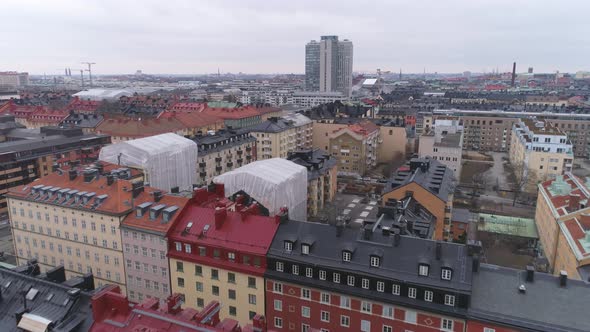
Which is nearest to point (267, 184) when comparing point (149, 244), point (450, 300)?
point (149, 244)

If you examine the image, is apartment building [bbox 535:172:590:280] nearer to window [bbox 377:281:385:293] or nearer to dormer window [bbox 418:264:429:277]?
dormer window [bbox 418:264:429:277]

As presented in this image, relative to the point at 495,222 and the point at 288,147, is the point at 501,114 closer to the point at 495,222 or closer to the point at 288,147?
the point at 288,147

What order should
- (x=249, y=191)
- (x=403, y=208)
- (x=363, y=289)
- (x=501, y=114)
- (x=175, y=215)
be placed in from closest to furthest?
(x=363, y=289), (x=175, y=215), (x=403, y=208), (x=249, y=191), (x=501, y=114)

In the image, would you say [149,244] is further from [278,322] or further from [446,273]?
[446,273]

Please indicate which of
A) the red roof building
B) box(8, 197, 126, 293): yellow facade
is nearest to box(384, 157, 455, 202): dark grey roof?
box(8, 197, 126, 293): yellow facade

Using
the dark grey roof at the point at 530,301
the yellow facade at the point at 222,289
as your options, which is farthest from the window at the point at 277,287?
the dark grey roof at the point at 530,301

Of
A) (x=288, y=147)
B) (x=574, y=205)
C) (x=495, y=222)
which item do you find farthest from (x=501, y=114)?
(x=574, y=205)
